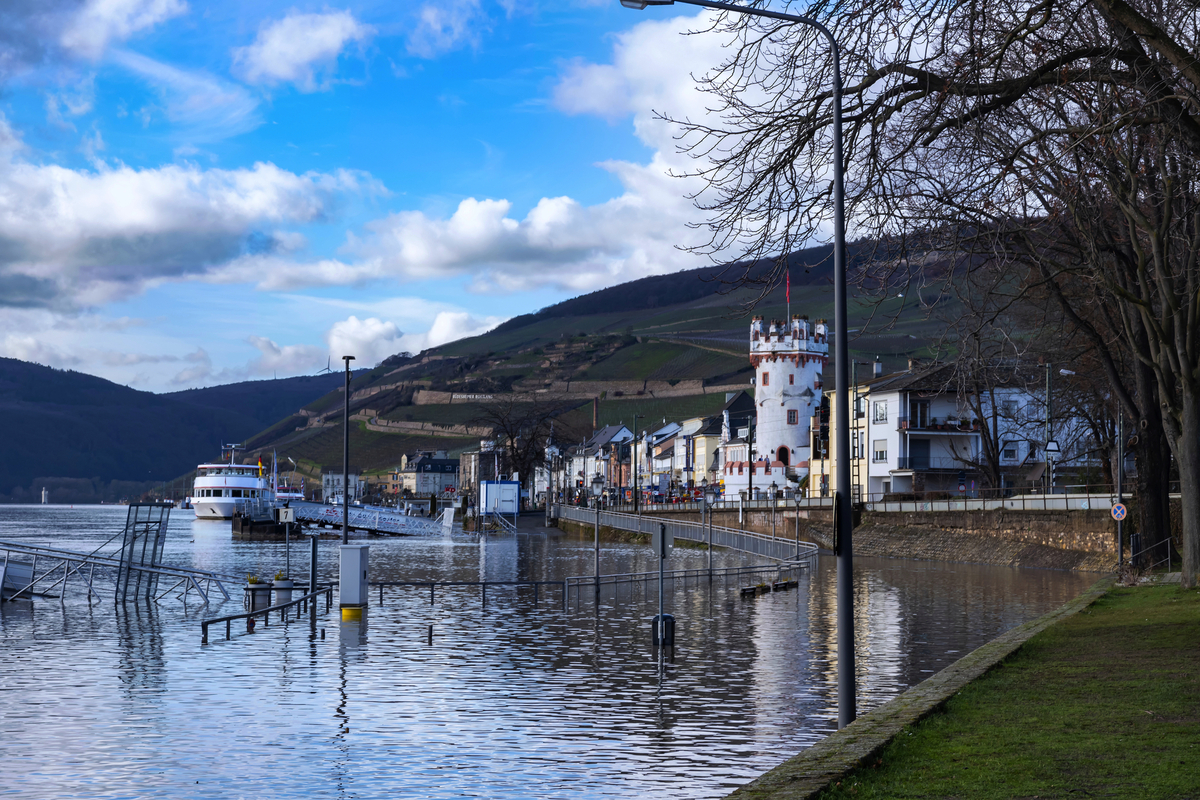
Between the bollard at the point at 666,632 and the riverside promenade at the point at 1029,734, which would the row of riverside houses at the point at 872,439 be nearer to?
the bollard at the point at 666,632

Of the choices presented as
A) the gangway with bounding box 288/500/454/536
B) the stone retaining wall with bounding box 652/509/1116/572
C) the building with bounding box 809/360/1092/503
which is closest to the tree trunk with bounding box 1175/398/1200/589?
the stone retaining wall with bounding box 652/509/1116/572

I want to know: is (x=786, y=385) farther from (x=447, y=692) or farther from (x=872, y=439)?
(x=447, y=692)

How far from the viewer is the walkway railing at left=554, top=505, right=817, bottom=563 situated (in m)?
61.5

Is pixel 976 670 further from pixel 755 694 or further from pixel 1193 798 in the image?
pixel 1193 798

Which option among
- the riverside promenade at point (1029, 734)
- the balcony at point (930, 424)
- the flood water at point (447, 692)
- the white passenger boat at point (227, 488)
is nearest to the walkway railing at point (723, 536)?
the flood water at point (447, 692)

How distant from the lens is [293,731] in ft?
48.6

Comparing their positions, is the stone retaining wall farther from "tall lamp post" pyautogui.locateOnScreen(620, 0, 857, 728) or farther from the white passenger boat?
the white passenger boat

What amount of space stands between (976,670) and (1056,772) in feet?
22.8

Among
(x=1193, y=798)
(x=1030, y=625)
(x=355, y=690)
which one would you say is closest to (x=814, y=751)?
(x=1193, y=798)

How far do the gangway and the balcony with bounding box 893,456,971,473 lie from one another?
43.9 metres

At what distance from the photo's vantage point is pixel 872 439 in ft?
305

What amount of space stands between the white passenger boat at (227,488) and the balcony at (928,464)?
8521 centimetres

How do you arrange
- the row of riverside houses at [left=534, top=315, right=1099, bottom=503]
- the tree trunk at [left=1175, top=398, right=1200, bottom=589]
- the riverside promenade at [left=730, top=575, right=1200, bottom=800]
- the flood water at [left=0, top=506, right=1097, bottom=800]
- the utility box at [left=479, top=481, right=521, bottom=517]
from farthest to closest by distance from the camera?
the utility box at [left=479, top=481, right=521, bottom=517] < the row of riverside houses at [left=534, top=315, right=1099, bottom=503] < the tree trunk at [left=1175, top=398, right=1200, bottom=589] < the flood water at [left=0, top=506, right=1097, bottom=800] < the riverside promenade at [left=730, top=575, right=1200, bottom=800]

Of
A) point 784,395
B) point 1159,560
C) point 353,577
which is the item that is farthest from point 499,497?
point 353,577
